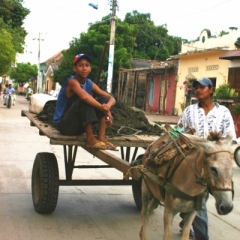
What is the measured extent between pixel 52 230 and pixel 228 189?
9.10 feet

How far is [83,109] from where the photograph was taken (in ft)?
17.5

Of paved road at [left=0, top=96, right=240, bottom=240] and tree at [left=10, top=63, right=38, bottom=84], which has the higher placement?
tree at [left=10, top=63, right=38, bottom=84]

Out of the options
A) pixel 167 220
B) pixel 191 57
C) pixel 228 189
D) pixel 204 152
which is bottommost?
pixel 167 220

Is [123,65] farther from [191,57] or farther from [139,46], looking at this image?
[139,46]

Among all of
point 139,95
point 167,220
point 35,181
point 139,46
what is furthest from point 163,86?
point 167,220

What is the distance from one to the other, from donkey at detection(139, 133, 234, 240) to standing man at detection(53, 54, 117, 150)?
0.90 meters

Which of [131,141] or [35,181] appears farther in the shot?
[35,181]

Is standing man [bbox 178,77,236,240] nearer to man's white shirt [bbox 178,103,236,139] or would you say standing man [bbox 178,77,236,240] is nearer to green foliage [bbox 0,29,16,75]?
man's white shirt [bbox 178,103,236,139]

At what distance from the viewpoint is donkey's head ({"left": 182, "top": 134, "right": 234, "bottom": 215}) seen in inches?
126

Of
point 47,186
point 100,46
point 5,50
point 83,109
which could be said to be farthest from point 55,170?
point 100,46

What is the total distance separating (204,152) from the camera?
3.47 metres

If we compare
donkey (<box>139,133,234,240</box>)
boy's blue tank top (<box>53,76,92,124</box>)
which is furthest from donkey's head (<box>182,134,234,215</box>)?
boy's blue tank top (<box>53,76,92,124</box>)

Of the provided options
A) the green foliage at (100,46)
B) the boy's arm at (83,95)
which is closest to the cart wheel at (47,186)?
the boy's arm at (83,95)

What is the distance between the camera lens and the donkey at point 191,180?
328cm
